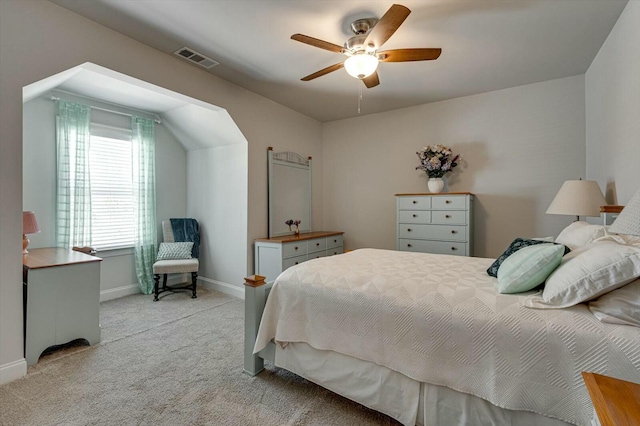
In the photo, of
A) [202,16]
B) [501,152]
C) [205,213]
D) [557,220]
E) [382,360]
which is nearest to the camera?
[382,360]

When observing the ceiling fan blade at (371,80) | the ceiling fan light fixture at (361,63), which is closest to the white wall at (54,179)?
the ceiling fan blade at (371,80)

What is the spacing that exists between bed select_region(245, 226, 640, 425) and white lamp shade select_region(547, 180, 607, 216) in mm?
1106

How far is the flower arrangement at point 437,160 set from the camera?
12.6ft

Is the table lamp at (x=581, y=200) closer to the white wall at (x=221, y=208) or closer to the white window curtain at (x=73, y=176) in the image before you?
the white wall at (x=221, y=208)

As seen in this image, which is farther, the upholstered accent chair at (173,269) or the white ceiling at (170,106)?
the upholstered accent chair at (173,269)

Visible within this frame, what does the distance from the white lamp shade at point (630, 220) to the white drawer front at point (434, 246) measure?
111 inches

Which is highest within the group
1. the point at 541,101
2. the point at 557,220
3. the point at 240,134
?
the point at 541,101

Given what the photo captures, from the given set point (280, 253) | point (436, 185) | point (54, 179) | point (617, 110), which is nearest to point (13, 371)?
point (54, 179)

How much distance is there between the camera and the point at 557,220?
347 cm

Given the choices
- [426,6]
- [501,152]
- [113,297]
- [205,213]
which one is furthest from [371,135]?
[113,297]

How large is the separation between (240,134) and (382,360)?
10.5 ft

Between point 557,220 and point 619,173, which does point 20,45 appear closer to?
point 619,173

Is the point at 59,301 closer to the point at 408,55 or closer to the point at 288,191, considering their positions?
the point at 288,191

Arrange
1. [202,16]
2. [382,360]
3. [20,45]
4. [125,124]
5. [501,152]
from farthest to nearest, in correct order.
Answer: [125,124] → [501,152] → [202,16] → [20,45] → [382,360]
